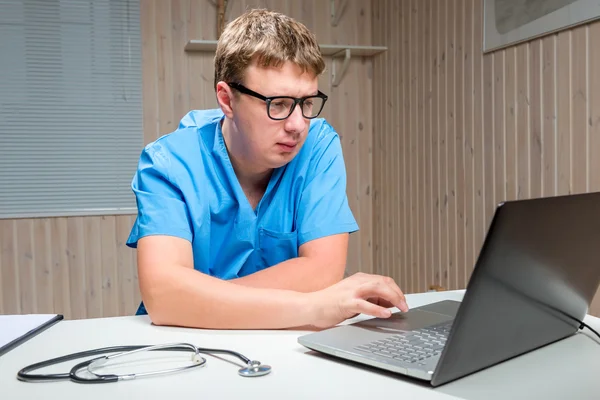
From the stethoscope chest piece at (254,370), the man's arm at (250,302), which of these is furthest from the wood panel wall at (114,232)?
the stethoscope chest piece at (254,370)

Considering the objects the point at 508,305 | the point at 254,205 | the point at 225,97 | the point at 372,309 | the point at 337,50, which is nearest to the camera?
the point at 508,305

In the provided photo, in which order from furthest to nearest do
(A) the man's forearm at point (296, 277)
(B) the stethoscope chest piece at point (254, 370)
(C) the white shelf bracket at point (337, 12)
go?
(C) the white shelf bracket at point (337, 12)
(A) the man's forearm at point (296, 277)
(B) the stethoscope chest piece at point (254, 370)

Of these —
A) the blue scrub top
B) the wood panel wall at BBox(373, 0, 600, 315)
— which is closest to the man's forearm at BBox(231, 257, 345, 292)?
the blue scrub top

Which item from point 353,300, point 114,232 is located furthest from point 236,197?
point 114,232

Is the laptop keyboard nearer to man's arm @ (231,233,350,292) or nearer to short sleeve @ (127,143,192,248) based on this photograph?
man's arm @ (231,233,350,292)

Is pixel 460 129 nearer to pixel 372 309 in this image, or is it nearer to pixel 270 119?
pixel 270 119

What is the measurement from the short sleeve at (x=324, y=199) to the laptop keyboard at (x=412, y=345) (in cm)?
50

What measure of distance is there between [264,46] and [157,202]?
0.40 metres

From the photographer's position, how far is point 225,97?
1.34 metres

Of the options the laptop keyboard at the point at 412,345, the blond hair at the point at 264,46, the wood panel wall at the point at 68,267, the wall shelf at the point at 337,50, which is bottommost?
the wood panel wall at the point at 68,267

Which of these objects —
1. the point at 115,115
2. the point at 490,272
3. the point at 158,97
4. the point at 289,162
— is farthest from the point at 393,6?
the point at 490,272

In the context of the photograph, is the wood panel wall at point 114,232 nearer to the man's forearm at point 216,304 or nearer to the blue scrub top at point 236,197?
the blue scrub top at point 236,197

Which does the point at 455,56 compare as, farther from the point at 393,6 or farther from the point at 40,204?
the point at 40,204

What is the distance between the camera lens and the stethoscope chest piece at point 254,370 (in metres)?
0.76
